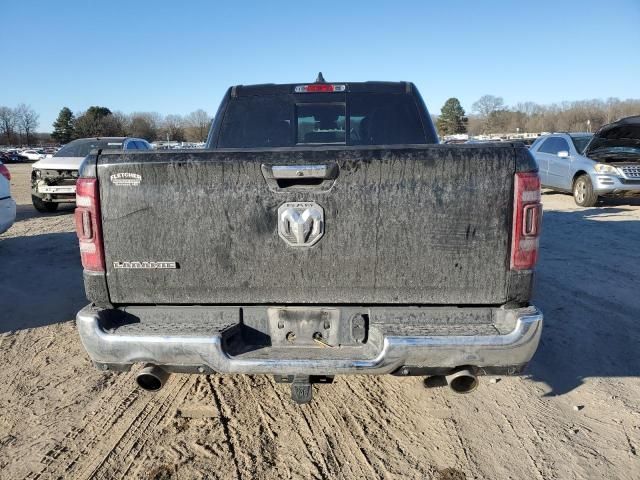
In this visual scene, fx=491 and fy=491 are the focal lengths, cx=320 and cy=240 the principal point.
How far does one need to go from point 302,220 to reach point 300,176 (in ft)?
0.78

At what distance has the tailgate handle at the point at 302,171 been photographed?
2594 mm

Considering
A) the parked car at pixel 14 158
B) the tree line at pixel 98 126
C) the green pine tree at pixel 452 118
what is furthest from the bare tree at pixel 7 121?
the green pine tree at pixel 452 118

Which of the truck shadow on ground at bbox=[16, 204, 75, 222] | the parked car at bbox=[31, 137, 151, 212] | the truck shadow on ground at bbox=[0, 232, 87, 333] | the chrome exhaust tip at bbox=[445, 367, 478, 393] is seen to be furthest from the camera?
the truck shadow on ground at bbox=[16, 204, 75, 222]

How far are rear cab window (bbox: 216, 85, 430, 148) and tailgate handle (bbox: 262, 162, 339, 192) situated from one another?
5.49 feet

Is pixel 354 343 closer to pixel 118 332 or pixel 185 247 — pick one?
pixel 185 247

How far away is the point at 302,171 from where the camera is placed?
8.51 ft

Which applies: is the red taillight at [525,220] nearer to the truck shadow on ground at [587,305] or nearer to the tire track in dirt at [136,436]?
the truck shadow on ground at [587,305]

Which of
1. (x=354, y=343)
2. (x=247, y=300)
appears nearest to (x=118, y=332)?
(x=247, y=300)

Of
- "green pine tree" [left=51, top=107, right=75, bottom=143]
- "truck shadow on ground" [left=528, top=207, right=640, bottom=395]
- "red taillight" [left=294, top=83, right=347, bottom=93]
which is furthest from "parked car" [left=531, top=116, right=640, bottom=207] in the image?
"green pine tree" [left=51, top=107, right=75, bottom=143]

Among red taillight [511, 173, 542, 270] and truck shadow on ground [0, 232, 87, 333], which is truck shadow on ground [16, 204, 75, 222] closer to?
truck shadow on ground [0, 232, 87, 333]

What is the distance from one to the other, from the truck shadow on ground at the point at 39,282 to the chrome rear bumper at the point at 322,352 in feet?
10.5

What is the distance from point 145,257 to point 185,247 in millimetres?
233

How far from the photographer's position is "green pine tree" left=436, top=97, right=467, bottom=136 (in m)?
72.6

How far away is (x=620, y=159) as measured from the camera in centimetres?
1234
